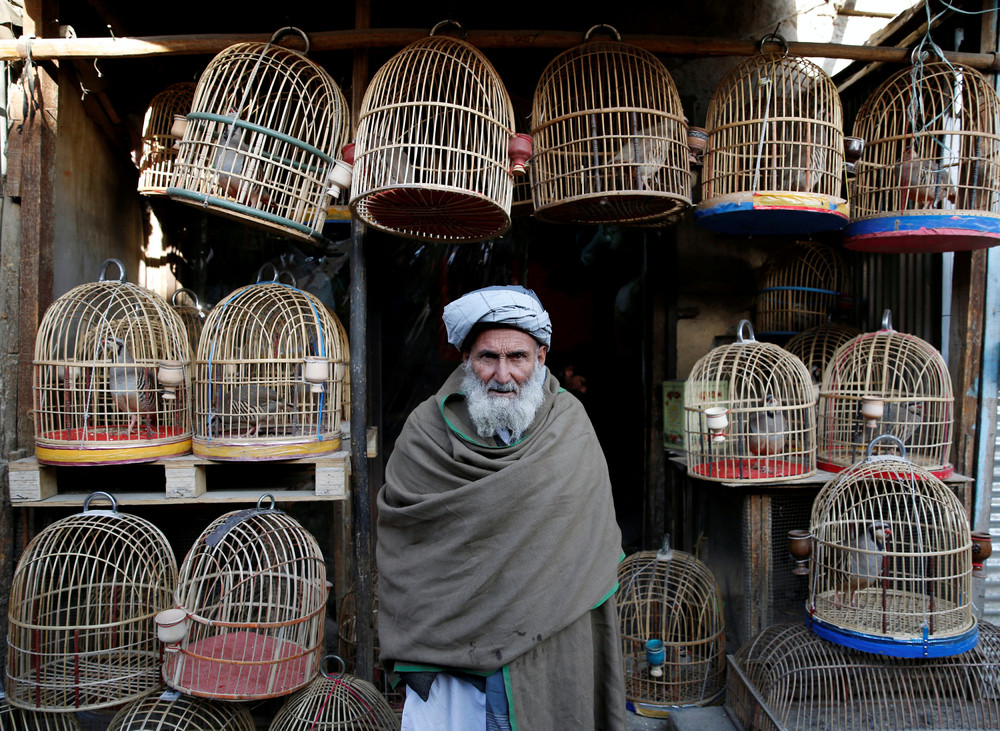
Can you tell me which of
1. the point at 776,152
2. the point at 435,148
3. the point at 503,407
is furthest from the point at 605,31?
the point at 503,407

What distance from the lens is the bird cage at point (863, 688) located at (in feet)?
9.95

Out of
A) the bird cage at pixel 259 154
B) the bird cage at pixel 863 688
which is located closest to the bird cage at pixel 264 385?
the bird cage at pixel 259 154

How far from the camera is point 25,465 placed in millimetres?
3258

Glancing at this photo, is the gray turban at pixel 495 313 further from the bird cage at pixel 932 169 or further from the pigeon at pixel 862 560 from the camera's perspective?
the bird cage at pixel 932 169

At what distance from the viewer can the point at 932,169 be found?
3.53m

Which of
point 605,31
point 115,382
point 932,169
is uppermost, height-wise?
point 605,31

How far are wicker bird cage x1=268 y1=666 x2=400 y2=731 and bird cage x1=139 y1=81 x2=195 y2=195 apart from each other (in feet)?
10.8

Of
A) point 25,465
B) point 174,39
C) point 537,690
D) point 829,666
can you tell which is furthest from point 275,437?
point 829,666

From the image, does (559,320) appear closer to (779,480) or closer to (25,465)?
(779,480)

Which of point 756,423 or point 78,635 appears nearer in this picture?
point 78,635

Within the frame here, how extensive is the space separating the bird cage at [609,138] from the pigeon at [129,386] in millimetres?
2342

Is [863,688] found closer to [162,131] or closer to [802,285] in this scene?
[802,285]

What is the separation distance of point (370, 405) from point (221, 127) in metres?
2.32

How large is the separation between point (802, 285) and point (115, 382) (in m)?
4.55
